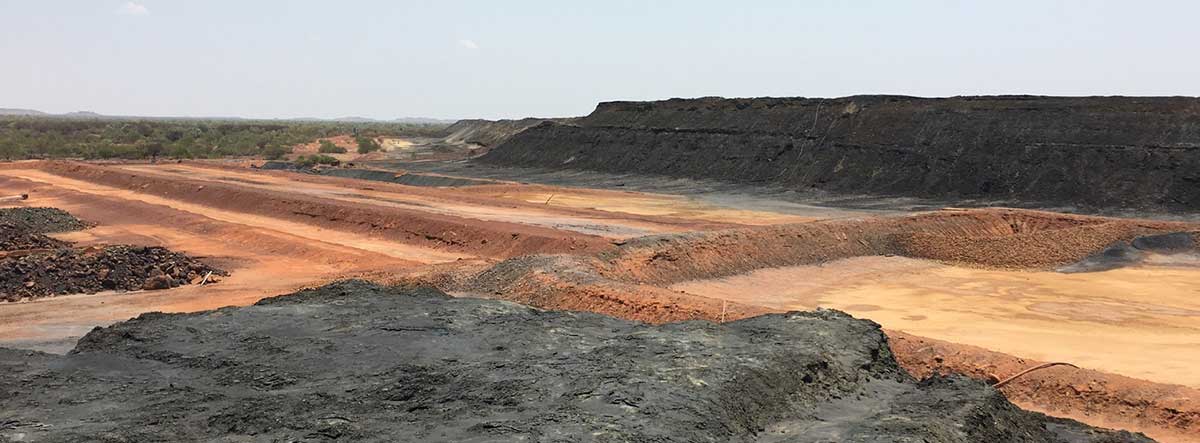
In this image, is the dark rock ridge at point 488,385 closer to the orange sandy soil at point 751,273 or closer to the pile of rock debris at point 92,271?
the orange sandy soil at point 751,273

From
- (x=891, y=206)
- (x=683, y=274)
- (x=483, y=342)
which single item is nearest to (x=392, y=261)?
(x=683, y=274)

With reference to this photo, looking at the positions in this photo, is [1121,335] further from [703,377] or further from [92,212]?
[92,212]

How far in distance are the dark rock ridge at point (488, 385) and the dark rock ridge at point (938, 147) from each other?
2931 cm

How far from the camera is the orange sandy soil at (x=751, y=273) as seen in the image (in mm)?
10852

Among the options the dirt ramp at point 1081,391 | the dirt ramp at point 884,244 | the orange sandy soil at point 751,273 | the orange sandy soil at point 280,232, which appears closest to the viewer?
the dirt ramp at point 1081,391

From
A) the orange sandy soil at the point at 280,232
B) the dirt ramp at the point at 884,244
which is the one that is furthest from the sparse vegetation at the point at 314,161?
the dirt ramp at the point at 884,244

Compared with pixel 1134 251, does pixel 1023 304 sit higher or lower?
lower

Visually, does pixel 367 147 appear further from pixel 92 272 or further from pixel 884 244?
pixel 92 272

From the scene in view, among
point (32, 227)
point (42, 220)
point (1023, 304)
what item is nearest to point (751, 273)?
point (1023, 304)

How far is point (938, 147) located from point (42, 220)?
1401 inches

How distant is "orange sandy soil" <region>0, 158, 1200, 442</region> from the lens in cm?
1085

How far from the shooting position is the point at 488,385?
7238mm

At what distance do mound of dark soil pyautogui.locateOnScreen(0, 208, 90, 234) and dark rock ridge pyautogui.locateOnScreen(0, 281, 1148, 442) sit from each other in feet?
59.7

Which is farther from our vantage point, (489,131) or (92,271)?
(489,131)
